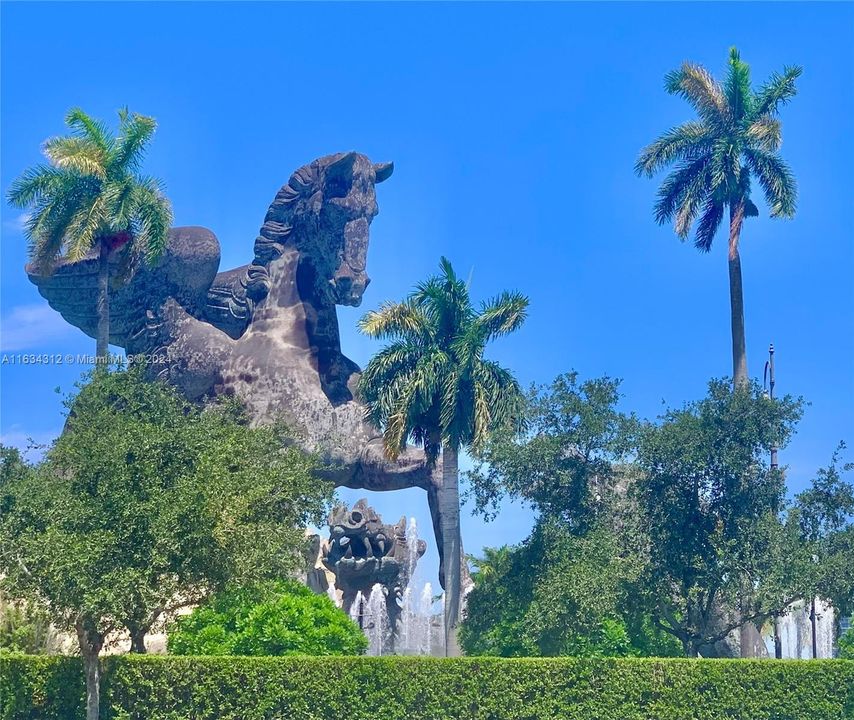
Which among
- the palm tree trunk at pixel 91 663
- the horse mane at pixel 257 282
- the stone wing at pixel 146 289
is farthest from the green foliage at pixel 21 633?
the horse mane at pixel 257 282

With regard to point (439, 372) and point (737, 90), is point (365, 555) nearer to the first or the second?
point (439, 372)

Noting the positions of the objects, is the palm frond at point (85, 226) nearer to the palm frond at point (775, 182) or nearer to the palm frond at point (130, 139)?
the palm frond at point (130, 139)

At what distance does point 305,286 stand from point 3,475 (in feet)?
46.4

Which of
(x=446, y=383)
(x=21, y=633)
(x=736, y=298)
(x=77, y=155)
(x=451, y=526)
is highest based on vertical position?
(x=77, y=155)

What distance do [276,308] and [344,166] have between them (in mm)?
5153

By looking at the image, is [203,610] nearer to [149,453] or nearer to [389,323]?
[149,453]

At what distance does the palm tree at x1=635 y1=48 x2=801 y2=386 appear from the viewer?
1572 inches

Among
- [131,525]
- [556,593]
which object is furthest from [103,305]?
[556,593]

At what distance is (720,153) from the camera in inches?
1566

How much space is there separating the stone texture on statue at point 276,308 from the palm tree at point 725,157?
9.28 meters

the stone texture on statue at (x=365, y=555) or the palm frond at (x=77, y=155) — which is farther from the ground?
the palm frond at (x=77, y=155)

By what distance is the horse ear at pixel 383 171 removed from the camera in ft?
135

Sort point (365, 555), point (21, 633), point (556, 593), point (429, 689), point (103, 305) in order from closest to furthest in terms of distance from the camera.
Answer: point (429, 689) < point (556, 593) < point (21, 633) < point (103, 305) < point (365, 555)

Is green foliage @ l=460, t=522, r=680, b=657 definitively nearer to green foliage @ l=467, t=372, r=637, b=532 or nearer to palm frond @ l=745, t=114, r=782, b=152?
green foliage @ l=467, t=372, r=637, b=532
